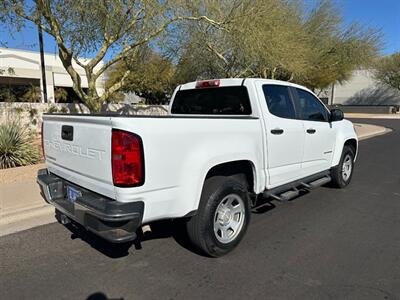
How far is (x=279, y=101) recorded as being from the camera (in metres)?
4.53

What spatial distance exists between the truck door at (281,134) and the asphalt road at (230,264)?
743mm

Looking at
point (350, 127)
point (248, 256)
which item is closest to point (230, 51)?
point (350, 127)

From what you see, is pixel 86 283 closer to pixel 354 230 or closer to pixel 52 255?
pixel 52 255

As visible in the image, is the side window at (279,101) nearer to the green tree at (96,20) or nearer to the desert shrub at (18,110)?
the green tree at (96,20)

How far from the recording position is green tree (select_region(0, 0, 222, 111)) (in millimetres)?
8320

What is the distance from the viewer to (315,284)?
122 inches

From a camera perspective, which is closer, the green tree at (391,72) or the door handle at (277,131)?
the door handle at (277,131)

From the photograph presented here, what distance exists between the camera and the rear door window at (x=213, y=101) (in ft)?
14.1

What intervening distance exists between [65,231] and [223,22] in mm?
8844

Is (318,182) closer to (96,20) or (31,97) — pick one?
(96,20)

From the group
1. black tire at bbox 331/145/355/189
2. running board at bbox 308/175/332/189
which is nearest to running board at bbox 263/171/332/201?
→ running board at bbox 308/175/332/189

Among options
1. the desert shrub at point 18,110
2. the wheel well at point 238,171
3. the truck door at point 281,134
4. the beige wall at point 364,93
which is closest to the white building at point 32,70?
the desert shrub at point 18,110

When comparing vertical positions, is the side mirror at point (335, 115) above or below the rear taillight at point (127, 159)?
above

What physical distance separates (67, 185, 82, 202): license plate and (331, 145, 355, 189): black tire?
4636mm
